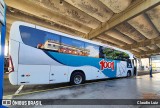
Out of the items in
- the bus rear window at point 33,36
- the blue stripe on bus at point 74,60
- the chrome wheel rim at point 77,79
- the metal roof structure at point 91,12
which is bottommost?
the chrome wheel rim at point 77,79

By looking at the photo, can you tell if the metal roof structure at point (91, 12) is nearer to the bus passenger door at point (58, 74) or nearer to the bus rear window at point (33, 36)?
the bus rear window at point (33, 36)

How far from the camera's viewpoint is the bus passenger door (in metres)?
7.35

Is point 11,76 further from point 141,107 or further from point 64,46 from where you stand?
point 141,107

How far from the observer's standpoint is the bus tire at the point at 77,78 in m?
8.47

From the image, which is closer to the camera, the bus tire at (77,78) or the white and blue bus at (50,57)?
the white and blue bus at (50,57)

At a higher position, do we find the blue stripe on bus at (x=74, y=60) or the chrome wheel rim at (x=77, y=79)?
the blue stripe on bus at (x=74, y=60)

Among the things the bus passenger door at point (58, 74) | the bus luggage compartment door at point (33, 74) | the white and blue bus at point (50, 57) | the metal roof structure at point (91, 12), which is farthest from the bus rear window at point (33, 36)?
the metal roof structure at point (91, 12)

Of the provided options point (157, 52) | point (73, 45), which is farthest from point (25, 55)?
point (157, 52)

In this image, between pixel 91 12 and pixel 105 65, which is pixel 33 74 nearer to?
pixel 91 12

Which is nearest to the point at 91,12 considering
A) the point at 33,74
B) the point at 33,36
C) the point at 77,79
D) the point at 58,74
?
the point at 33,36

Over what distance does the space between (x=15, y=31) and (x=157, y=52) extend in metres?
25.0

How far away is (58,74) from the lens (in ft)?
25.0

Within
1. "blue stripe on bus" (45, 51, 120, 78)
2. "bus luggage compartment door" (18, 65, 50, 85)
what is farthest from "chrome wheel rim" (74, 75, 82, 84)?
"bus luggage compartment door" (18, 65, 50, 85)

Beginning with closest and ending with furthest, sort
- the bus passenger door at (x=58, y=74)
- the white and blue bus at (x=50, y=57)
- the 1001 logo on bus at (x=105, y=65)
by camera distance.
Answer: the white and blue bus at (x=50, y=57) → the bus passenger door at (x=58, y=74) → the 1001 logo on bus at (x=105, y=65)
